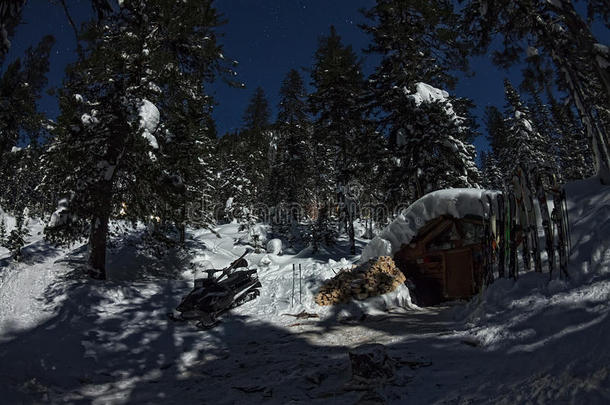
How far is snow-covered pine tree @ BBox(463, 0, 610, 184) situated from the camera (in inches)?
297

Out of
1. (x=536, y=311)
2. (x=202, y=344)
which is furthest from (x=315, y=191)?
(x=536, y=311)

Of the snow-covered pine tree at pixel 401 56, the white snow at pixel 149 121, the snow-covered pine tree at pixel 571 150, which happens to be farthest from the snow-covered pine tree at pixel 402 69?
the snow-covered pine tree at pixel 571 150

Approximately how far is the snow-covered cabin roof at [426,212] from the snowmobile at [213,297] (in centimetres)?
506

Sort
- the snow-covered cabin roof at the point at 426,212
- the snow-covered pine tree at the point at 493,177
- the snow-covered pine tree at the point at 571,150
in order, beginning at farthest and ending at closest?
the snow-covered pine tree at the point at 493,177 < the snow-covered pine tree at the point at 571,150 < the snow-covered cabin roof at the point at 426,212

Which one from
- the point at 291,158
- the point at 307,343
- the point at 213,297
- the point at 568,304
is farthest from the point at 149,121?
the point at 291,158

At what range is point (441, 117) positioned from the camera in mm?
15070

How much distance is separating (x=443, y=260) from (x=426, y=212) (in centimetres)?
200

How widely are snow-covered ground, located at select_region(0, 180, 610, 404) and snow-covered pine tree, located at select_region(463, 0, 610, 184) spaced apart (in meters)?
2.03

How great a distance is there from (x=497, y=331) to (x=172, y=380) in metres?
5.21

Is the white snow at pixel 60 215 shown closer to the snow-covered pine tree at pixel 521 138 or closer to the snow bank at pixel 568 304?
the snow bank at pixel 568 304

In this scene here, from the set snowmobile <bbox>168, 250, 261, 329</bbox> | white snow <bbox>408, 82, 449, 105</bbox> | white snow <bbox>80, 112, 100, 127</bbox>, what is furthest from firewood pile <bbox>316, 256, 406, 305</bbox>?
white snow <bbox>80, 112, 100, 127</bbox>

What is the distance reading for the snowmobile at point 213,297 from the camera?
9047 millimetres

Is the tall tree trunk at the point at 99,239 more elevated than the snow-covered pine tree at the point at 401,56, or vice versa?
the snow-covered pine tree at the point at 401,56

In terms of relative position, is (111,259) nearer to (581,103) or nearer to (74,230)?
(74,230)
